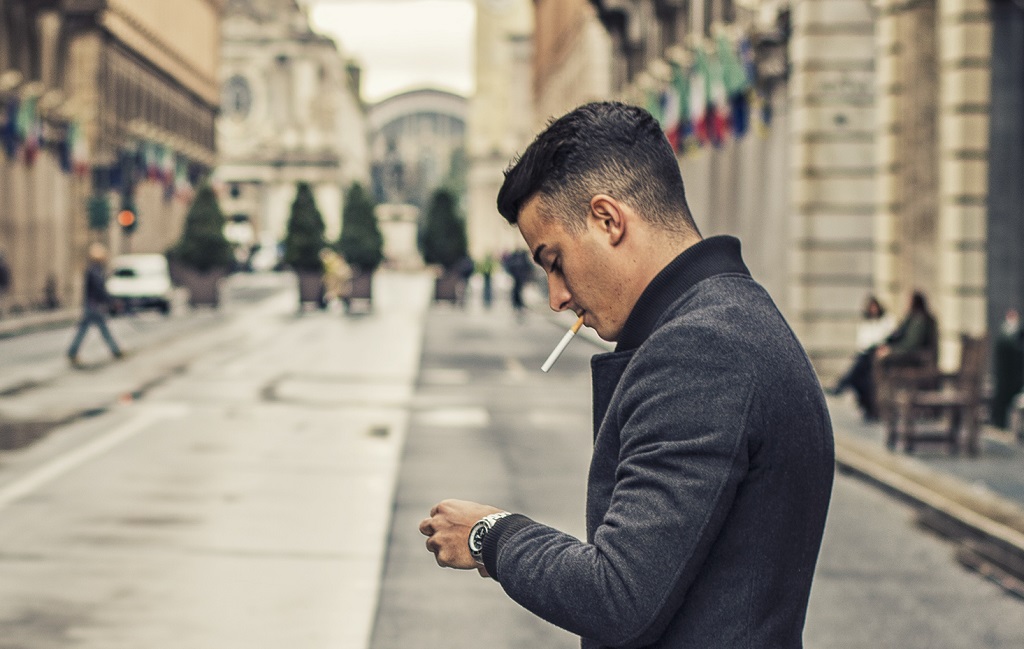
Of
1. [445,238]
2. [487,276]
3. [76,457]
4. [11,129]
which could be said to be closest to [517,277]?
[487,276]

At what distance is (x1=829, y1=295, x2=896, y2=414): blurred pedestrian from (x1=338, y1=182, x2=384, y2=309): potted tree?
4060 cm

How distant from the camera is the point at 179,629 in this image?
8297mm

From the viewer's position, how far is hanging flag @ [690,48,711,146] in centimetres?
3092

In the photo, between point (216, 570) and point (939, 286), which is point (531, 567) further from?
point (939, 286)

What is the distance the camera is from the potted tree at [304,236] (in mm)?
60750

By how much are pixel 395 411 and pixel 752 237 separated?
12.4 m

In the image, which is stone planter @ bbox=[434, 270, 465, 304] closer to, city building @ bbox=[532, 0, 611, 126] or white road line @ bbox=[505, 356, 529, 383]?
city building @ bbox=[532, 0, 611, 126]

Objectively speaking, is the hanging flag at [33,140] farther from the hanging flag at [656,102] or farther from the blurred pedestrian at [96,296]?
the blurred pedestrian at [96,296]

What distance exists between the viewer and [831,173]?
25.3m

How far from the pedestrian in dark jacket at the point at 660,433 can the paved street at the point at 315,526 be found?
547cm

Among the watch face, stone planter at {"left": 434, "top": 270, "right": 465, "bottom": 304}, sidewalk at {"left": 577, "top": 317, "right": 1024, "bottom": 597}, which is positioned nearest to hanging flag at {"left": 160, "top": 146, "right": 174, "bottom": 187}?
stone planter at {"left": 434, "top": 270, "right": 465, "bottom": 304}

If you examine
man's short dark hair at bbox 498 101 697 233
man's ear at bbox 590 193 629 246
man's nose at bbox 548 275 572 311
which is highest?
man's short dark hair at bbox 498 101 697 233

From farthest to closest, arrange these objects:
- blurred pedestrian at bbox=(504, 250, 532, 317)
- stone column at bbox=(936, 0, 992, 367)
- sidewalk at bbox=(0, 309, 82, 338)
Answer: blurred pedestrian at bbox=(504, 250, 532, 317) < sidewalk at bbox=(0, 309, 82, 338) < stone column at bbox=(936, 0, 992, 367)

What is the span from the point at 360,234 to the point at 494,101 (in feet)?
302
